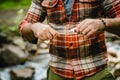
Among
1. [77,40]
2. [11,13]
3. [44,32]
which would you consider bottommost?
[11,13]

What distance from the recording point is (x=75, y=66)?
131 inches

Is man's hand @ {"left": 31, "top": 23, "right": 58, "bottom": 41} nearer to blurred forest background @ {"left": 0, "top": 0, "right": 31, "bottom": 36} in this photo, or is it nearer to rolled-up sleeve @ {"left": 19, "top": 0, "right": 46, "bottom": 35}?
rolled-up sleeve @ {"left": 19, "top": 0, "right": 46, "bottom": 35}

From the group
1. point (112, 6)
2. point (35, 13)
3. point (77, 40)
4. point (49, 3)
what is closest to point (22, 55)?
point (35, 13)

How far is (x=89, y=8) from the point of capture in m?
3.27

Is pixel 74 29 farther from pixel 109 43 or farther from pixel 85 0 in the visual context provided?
pixel 109 43

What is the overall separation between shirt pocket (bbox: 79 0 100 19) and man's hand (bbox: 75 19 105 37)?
291 mm

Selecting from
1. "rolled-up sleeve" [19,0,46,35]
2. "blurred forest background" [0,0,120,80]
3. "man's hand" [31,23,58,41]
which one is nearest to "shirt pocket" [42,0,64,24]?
"rolled-up sleeve" [19,0,46,35]

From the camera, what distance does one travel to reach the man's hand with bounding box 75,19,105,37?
2.86 m

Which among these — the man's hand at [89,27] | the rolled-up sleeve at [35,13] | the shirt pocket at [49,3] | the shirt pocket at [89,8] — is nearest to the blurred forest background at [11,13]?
the rolled-up sleeve at [35,13]

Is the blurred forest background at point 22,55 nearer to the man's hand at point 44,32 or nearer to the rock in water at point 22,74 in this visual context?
the rock in water at point 22,74

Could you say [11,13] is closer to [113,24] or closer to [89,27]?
[113,24]

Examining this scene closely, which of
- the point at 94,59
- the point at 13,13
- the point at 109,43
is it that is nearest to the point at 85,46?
the point at 94,59

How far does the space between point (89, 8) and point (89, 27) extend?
1.41 ft

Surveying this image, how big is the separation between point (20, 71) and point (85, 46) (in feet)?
20.7
